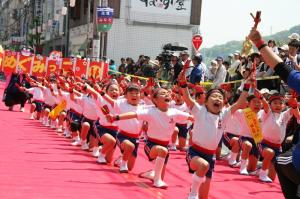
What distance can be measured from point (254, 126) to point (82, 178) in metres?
3.27

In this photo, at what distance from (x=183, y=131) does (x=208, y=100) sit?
611cm

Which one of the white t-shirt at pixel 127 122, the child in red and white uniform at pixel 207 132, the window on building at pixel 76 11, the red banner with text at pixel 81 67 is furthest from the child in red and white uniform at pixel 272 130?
the window on building at pixel 76 11

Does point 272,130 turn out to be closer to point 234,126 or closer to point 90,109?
point 234,126

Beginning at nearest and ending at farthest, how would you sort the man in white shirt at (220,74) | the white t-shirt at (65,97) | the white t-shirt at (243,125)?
the white t-shirt at (243,125), the white t-shirt at (65,97), the man in white shirt at (220,74)

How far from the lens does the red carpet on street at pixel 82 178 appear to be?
7.48 metres

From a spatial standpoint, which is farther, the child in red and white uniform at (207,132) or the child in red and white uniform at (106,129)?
the child in red and white uniform at (106,129)

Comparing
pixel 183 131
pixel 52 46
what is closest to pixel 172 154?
pixel 183 131

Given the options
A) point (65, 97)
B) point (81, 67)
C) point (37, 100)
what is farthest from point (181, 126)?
point (81, 67)

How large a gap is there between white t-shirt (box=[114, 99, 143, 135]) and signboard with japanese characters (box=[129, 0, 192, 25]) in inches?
1036

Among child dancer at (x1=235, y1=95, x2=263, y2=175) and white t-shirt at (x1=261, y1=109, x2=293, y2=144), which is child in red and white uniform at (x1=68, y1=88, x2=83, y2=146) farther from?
white t-shirt at (x1=261, y1=109, x2=293, y2=144)

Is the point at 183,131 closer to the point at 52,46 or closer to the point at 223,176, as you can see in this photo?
the point at 223,176

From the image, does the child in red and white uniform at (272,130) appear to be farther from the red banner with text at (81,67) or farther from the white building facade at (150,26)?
the white building facade at (150,26)

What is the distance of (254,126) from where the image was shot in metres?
10.1

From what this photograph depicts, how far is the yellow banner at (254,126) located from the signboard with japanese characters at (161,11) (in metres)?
25.8
